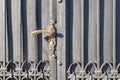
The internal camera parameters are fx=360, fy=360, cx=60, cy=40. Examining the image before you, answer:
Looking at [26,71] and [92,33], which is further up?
[92,33]

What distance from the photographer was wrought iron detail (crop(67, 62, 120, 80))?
A: 3.46 metres

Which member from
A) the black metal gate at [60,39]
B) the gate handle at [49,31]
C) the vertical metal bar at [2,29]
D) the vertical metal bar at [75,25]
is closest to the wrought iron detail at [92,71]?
the black metal gate at [60,39]

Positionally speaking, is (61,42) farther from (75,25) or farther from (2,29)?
(2,29)

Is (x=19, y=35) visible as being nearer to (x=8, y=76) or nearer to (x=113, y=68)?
(x=8, y=76)

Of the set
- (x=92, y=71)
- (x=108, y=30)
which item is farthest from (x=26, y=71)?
(x=108, y=30)

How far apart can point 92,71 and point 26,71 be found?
65cm

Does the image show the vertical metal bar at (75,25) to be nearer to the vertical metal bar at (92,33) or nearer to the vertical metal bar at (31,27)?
the vertical metal bar at (92,33)

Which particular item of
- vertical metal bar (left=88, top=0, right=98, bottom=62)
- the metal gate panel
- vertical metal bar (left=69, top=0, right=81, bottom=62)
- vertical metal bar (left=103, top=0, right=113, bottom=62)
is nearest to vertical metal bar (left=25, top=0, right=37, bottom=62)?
the metal gate panel

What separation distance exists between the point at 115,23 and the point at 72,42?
1.47 ft

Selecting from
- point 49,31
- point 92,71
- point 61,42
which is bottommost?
point 92,71

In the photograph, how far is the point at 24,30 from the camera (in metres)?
3.52

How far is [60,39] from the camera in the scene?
137 inches

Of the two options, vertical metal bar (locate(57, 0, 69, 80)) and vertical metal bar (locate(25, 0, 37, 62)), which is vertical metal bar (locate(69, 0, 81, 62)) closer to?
vertical metal bar (locate(57, 0, 69, 80))

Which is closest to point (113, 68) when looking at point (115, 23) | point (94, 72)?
point (94, 72)
